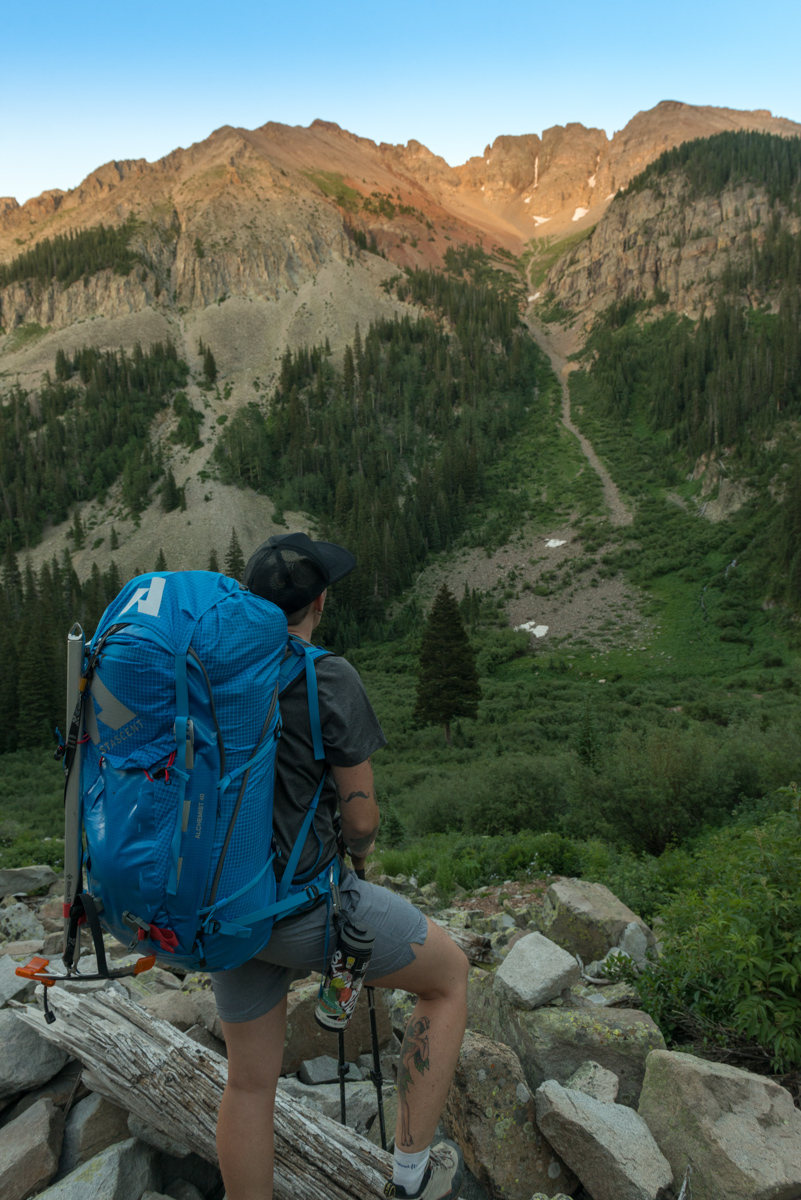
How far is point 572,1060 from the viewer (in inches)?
125

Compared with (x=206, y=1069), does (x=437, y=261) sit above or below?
above

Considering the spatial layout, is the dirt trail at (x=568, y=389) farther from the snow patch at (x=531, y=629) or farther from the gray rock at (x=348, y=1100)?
the gray rock at (x=348, y=1100)

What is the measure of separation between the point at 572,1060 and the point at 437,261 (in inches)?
7305

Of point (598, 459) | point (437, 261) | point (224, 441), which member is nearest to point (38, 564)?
point (224, 441)

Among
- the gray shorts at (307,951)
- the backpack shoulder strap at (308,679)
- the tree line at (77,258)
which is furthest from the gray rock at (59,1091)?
the tree line at (77,258)

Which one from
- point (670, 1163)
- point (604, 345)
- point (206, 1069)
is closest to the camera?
point (670, 1163)

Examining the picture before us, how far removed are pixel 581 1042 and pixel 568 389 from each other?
116515mm

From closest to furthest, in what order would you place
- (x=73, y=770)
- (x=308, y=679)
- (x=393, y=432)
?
(x=73, y=770)
(x=308, y=679)
(x=393, y=432)

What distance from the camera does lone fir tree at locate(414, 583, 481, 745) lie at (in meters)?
32.0

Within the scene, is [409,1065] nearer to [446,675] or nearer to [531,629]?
[446,675]

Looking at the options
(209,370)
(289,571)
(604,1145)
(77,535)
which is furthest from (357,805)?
(209,370)

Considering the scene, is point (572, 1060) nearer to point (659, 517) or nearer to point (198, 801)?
point (198, 801)

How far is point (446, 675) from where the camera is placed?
1281 inches

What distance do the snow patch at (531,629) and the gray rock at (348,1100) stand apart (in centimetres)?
5108
